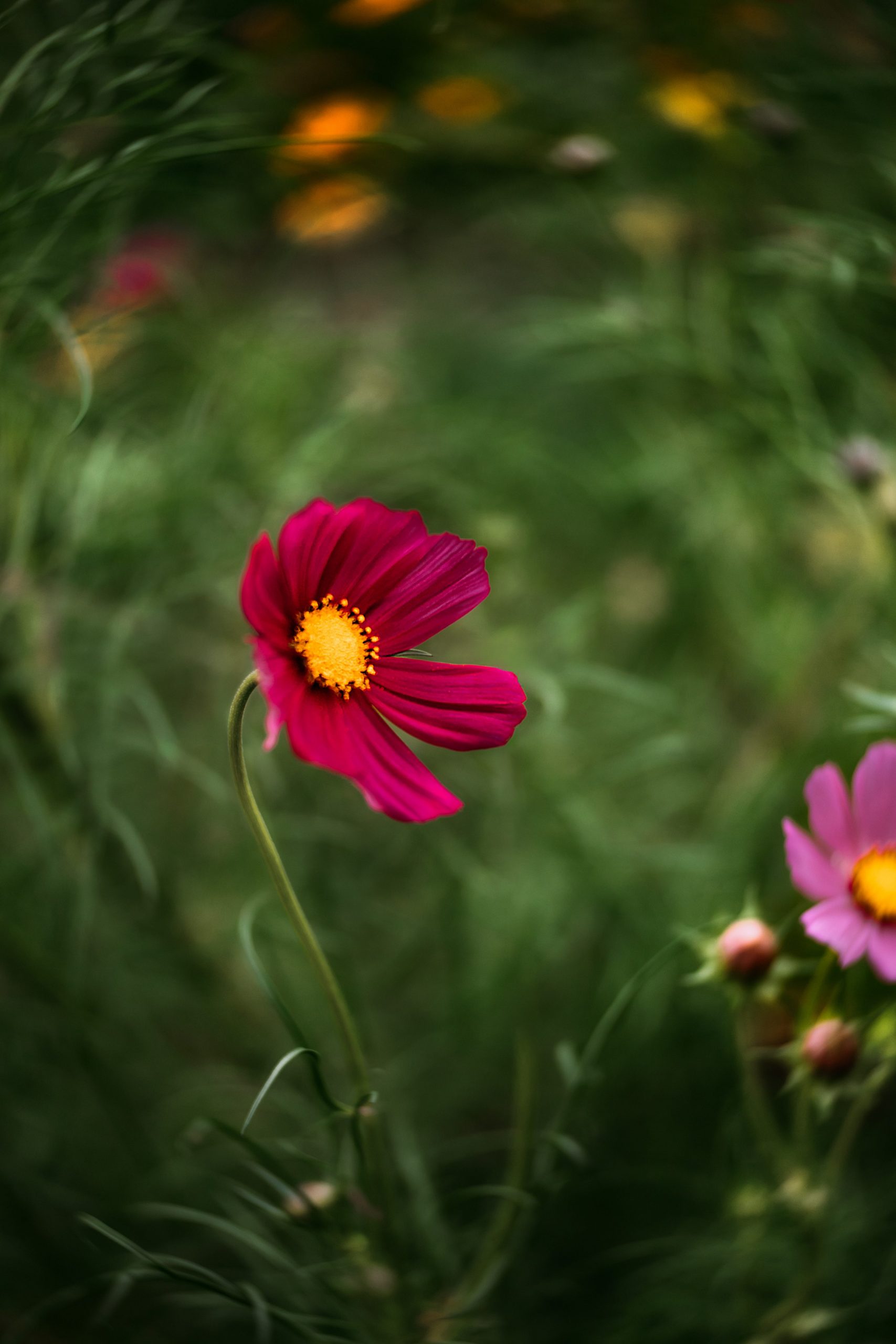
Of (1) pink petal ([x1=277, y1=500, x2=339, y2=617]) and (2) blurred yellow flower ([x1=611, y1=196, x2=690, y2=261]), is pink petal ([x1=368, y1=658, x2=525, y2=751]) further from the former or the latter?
(2) blurred yellow flower ([x1=611, y1=196, x2=690, y2=261])

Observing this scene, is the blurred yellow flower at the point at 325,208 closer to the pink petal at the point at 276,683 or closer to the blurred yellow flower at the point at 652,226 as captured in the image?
the blurred yellow flower at the point at 652,226

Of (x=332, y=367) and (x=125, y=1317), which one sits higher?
(x=332, y=367)

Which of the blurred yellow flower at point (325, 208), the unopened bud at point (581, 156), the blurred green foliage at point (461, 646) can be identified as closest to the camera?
the blurred green foliage at point (461, 646)

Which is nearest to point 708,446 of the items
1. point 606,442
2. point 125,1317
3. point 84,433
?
point 606,442

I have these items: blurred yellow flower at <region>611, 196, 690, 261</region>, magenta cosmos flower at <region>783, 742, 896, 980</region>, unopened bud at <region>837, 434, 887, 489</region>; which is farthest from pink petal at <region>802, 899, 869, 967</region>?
blurred yellow flower at <region>611, 196, 690, 261</region>

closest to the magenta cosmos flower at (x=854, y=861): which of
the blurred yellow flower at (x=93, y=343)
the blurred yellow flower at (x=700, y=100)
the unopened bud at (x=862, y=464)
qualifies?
the unopened bud at (x=862, y=464)

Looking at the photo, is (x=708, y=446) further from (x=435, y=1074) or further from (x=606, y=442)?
(x=435, y=1074)
